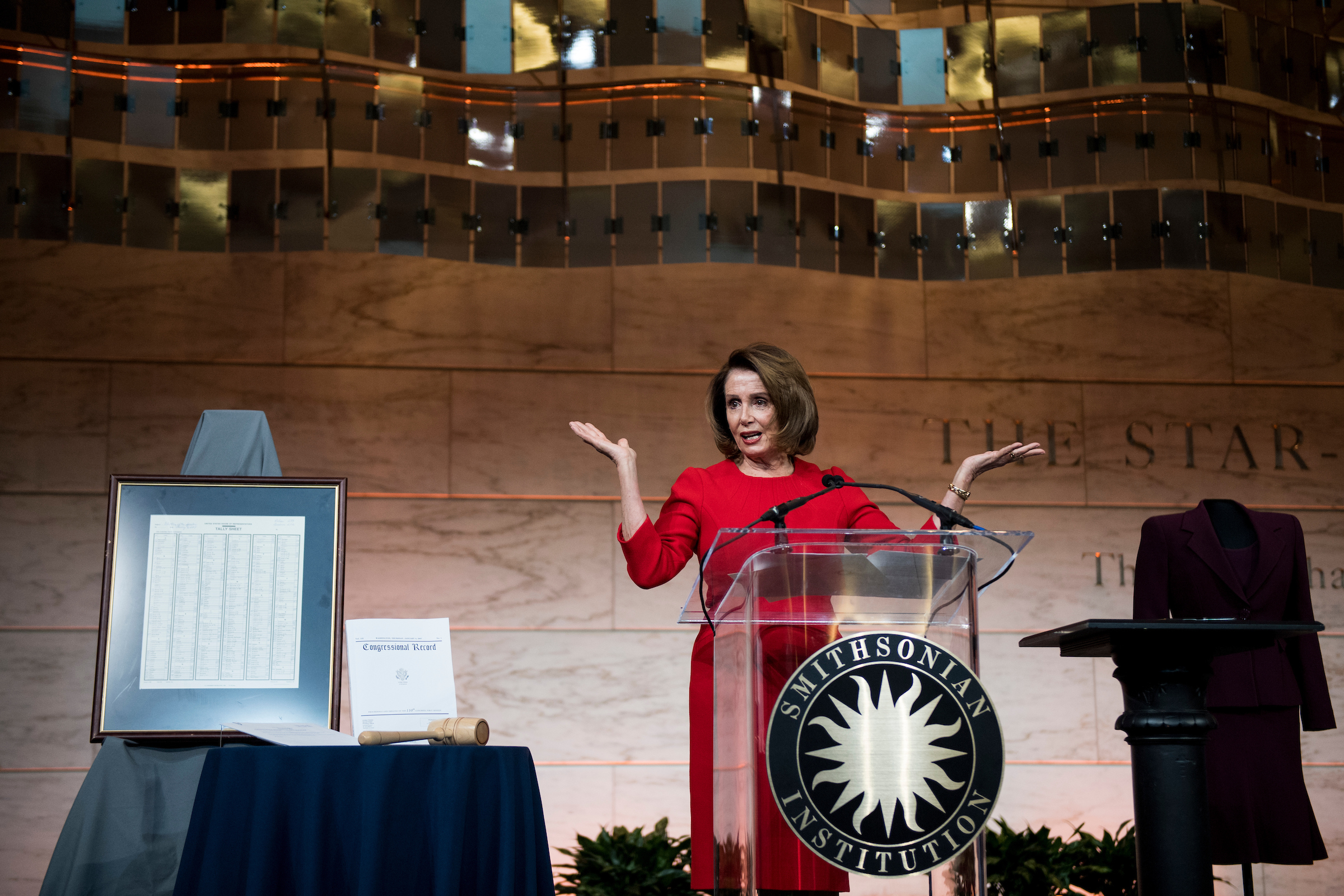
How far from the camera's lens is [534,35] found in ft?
18.9

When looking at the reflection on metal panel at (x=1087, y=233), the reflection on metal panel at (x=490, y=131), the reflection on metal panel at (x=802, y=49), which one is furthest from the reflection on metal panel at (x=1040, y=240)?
the reflection on metal panel at (x=490, y=131)

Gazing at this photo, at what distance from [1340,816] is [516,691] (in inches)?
143

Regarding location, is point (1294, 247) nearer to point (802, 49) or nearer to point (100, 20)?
point (802, 49)

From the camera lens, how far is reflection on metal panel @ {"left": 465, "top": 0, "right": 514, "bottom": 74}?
5.73m

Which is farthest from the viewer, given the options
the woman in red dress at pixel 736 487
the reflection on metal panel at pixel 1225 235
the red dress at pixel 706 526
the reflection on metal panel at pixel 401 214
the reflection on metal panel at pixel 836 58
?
the reflection on metal panel at pixel 836 58

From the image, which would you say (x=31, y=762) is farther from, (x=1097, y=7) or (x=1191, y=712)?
(x=1097, y=7)

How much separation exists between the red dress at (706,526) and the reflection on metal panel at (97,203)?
374cm

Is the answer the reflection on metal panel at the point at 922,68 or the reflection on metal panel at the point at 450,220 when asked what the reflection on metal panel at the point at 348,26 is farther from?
the reflection on metal panel at the point at 922,68

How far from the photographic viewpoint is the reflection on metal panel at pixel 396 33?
563 centimetres

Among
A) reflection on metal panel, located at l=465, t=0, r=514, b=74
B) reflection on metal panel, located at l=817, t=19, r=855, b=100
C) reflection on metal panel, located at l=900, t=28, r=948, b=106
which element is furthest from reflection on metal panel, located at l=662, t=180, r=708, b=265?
reflection on metal panel, located at l=900, t=28, r=948, b=106

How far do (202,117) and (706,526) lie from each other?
158 inches

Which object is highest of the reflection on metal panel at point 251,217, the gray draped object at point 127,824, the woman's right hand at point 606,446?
the reflection on metal panel at point 251,217

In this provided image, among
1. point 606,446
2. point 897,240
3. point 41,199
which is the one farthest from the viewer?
point 897,240

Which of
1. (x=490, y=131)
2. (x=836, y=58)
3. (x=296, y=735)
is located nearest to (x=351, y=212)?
(x=490, y=131)
